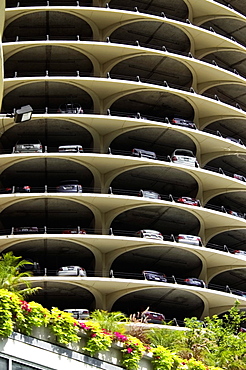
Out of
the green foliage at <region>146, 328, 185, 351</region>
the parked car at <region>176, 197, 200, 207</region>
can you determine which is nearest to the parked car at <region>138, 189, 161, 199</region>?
the parked car at <region>176, 197, 200, 207</region>

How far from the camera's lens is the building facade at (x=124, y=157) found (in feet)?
171

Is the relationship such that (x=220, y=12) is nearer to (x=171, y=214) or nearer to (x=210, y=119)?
(x=210, y=119)

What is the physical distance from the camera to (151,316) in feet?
161

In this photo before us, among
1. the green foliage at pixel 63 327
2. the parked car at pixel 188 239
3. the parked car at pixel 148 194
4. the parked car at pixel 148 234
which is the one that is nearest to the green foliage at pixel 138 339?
the green foliage at pixel 63 327

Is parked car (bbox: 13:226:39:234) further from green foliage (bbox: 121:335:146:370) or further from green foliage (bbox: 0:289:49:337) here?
green foliage (bbox: 0:289:49:337)

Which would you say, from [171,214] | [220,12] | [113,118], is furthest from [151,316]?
[220,12]

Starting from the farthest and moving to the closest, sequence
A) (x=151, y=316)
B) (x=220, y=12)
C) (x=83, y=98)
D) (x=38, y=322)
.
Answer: (x=220, y=12) → (x=83, y=98) → (x=151, y=316) → (x=38, y=322)

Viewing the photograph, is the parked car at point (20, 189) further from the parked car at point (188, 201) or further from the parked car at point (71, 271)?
the parked car at point (188, 201)

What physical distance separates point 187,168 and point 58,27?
575 inches

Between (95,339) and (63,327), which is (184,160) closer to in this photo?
(95,339)

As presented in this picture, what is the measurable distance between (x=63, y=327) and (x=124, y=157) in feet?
88.8

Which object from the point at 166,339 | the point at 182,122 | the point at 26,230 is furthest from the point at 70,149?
the point at 166,339

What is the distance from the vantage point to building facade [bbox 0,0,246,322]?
52219mm

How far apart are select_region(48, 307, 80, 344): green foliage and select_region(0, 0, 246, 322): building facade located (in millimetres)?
21826
